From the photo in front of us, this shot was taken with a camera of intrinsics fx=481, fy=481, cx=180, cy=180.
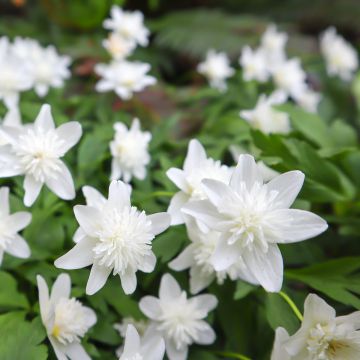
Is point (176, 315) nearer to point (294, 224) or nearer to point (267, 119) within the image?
point (294, 224)

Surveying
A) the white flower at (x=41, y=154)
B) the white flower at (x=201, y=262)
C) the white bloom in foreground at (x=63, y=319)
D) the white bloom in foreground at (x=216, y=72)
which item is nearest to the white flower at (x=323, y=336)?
the white flower at (x=201, y=262)

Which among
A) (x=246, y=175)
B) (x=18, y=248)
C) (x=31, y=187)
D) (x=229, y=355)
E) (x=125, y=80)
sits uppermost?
(x=125, y=80)

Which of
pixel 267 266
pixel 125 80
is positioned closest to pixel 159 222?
pixel 267 266

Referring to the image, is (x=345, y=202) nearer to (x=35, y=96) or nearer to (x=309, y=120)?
(x=309, y=120)

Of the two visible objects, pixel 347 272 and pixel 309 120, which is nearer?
pixel 347 272

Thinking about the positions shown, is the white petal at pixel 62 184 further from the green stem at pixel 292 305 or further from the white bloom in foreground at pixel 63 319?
Answer: the green stem at pixel 292 305

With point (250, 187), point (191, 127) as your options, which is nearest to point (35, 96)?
point (191, 127)

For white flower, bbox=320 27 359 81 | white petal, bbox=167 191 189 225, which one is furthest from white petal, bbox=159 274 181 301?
white flower, bbox=320 27 359 81
